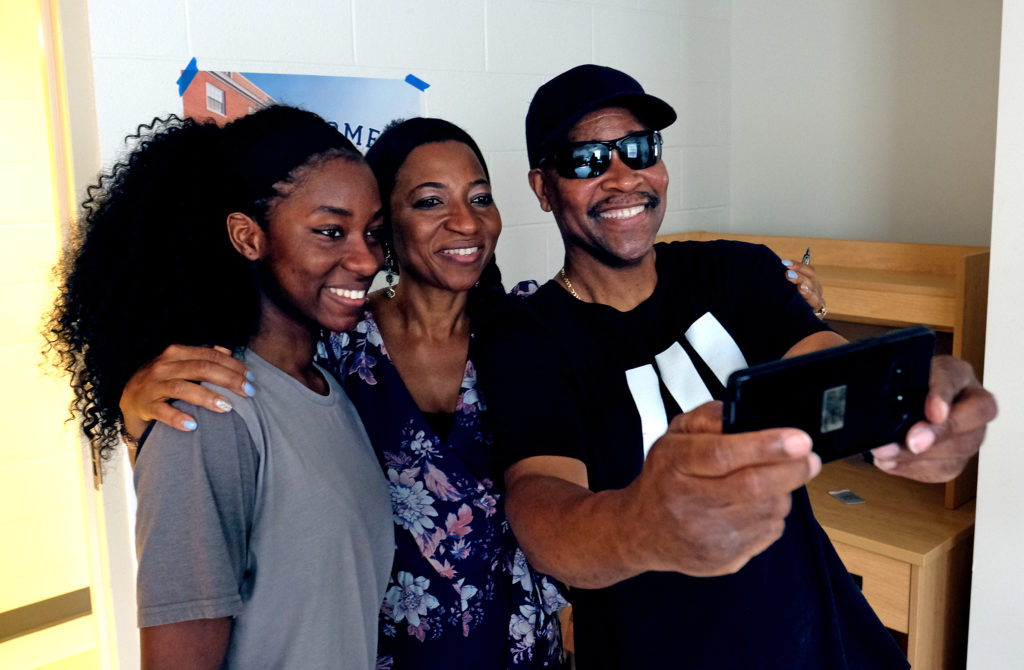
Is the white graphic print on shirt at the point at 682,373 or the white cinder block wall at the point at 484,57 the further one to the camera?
the white cinder block wall at the point at 484,57

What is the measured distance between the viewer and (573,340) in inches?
46.0

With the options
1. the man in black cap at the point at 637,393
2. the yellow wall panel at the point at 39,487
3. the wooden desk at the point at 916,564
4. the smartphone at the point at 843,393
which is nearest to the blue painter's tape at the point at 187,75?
the man in black cap at the point at 637,393

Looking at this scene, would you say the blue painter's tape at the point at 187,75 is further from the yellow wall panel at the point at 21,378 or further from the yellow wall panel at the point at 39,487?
the yellow wall panel at the point at 39,487

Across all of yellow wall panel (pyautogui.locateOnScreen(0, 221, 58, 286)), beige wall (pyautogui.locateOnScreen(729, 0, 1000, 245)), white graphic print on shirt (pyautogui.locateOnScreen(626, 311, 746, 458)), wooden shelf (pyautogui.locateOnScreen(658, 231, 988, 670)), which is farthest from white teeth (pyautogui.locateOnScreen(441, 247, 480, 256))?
beige wall (pyautogui.locateOnScreen(729, 0, 1000, 245))

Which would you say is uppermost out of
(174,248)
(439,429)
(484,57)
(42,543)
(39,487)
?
(484,57)

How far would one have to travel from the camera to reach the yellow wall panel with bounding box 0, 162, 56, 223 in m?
2.50

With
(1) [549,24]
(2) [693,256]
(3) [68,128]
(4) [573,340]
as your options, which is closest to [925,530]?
(2) [693,256]

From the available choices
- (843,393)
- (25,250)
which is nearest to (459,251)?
(843,393)

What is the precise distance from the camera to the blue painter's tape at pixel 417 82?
2197 millimetres

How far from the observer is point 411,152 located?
56.6 inches

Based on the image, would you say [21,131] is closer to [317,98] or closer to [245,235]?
[317,98]

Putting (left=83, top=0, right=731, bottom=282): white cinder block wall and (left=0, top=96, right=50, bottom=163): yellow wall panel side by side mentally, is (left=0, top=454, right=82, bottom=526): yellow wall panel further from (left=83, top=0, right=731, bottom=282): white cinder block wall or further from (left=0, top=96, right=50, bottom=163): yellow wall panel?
(left=83, top=0, right=731, bottom=282): white cinder block wall

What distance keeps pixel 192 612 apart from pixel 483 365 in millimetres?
489

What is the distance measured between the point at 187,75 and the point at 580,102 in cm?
100
